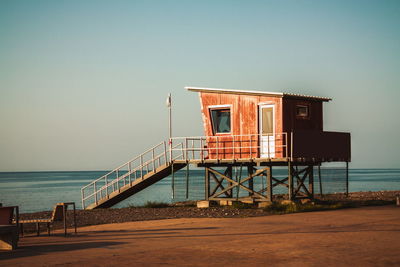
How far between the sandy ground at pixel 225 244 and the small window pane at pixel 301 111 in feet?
27.7

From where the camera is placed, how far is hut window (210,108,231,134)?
27188 millimetres

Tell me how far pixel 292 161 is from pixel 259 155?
180cm

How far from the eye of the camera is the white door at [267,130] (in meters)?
25.5

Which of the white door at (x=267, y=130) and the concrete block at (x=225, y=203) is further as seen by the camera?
the concrete block at (x=225, y=203)

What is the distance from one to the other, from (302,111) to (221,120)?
12.8 ft

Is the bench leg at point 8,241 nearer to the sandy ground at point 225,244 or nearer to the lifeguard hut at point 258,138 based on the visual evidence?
the sandy ground at point 225,244

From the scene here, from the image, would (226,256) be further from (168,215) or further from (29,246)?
(168,215)

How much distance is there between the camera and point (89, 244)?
13.6 m

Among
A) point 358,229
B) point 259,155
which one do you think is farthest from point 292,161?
point 358,229

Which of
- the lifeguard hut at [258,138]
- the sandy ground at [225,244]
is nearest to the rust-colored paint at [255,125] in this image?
the lifeguard hut at [258,138]

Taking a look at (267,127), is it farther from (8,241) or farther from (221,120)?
(8,241)

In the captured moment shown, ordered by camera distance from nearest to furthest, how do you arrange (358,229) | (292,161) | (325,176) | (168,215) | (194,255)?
(194,255), (358,229), (168,215), (292,161), (325,176)

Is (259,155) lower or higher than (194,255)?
higher

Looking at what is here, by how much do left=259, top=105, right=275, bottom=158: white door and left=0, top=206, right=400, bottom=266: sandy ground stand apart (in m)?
7.27
